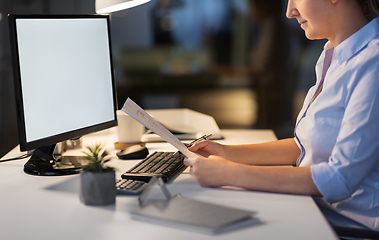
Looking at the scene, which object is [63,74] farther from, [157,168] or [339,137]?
[339,137]

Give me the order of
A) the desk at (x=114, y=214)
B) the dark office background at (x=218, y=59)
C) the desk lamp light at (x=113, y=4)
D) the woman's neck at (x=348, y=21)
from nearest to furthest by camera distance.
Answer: the desk at (x=114, y=214), the woman's neck at (x=348, y=21), the desk lamp light at (x=113, y=4), the dark office background at (x=218, y=59)

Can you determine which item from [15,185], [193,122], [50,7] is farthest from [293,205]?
[50,7]

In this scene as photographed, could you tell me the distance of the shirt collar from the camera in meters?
0.97

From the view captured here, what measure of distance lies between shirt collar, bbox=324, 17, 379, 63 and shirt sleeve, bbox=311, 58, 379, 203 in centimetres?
12

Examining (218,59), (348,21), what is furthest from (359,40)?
(218,59)

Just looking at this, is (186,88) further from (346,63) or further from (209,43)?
(346,63)

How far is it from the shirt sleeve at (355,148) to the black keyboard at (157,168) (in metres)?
0.38

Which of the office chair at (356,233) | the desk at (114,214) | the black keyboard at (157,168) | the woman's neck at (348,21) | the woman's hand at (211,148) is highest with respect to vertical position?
the woman's neck at (348,21)

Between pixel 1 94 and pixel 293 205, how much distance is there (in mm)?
2005

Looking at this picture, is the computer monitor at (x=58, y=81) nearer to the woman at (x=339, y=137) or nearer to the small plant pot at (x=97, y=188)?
the small plant pot at (x=97, y=188)

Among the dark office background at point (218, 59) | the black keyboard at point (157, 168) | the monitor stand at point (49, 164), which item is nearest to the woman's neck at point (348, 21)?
the black keyboard at point (157, 168)

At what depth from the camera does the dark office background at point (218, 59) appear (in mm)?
3562

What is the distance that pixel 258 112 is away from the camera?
3711mm

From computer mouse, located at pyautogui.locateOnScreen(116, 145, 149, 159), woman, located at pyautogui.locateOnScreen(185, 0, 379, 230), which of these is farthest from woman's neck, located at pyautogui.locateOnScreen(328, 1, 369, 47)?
computer mouse, located at pyautogui.locateOnScreen(116, 145, 149, 159)
